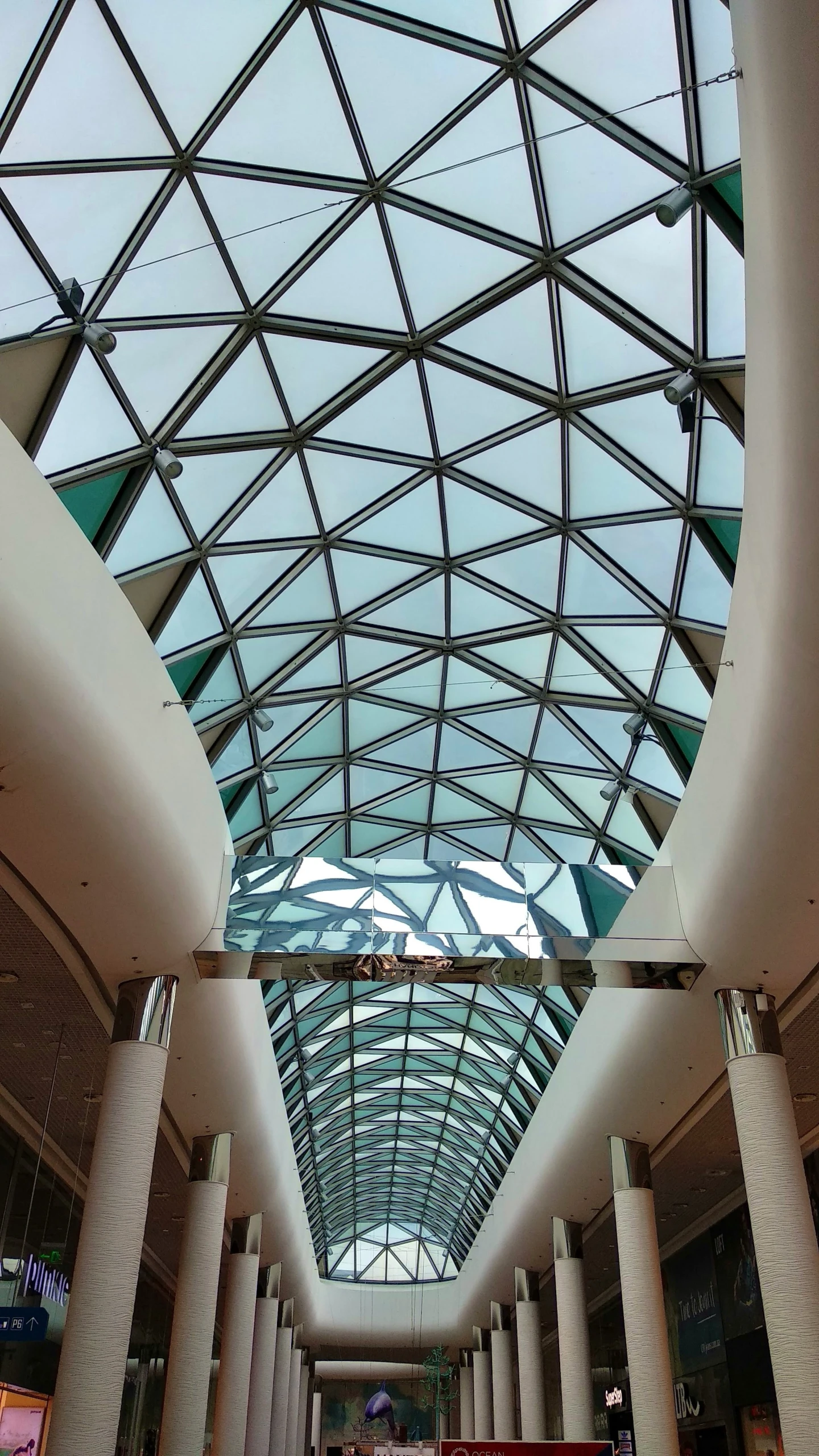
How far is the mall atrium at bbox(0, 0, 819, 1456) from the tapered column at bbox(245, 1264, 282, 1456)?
8.14 meters

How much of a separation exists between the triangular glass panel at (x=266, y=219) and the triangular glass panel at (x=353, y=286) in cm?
41

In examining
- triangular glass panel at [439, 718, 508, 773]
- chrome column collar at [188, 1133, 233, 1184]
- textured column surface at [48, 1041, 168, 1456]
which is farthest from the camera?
triangular glass panel at [439, 718, 508, 773]

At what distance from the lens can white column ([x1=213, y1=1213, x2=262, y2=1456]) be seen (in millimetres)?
27156

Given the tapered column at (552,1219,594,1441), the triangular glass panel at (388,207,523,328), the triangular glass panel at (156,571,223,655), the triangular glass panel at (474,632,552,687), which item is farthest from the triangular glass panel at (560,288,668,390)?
the tapered column at (552,1219,594,1441)

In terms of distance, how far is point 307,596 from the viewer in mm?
24234

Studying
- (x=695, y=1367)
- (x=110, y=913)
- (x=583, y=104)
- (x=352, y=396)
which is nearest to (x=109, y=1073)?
(x=110, y=913)

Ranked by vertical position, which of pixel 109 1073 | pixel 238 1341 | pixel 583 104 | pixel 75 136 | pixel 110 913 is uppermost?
pixel 583 104

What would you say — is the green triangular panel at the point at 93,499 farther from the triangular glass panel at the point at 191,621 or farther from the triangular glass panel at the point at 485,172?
the triangular glass panel at the point at 485,172

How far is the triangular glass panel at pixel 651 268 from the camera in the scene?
16.5 m

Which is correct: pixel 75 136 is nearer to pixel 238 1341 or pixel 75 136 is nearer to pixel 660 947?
pixel 660 947

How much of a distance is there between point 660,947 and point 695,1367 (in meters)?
25.3

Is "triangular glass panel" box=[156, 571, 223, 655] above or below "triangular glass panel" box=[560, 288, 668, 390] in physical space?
below

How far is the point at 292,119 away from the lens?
15.6 metres

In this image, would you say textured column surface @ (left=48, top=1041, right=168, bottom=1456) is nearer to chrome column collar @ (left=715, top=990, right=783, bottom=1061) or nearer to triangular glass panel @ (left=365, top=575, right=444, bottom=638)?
chrome column collar @ (left=715, top=990, right=783, bottom=1061)
